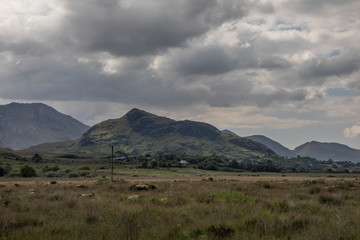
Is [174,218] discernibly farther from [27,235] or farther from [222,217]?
[27,235]

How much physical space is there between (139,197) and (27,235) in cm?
846

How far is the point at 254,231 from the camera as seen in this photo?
790 centimetres

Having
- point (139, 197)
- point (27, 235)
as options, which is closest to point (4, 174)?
point (139, 197)

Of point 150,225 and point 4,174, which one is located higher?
point 150,225

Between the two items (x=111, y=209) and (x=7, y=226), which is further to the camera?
(x=111, y=209)

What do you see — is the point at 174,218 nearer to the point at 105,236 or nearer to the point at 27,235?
the point at 105,236

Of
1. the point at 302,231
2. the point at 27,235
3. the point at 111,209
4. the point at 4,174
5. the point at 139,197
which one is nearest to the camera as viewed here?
the point at 27,235

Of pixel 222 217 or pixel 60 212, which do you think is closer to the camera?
pixel 222 217

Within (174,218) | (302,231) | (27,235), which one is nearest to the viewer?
(27,235)

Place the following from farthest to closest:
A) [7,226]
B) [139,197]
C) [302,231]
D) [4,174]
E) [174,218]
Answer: [4,174]
[139,197]
[174,218]
[7,226]
[302,231]

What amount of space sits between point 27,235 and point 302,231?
24.1ft

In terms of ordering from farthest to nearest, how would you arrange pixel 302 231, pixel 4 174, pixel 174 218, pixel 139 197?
1. pixel 4 174
2. pixel 139 197
3. pixel 174 218
4. pixel 302 231

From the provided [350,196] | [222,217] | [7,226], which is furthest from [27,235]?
[350,196]

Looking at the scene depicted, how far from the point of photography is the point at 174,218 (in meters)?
9.62
